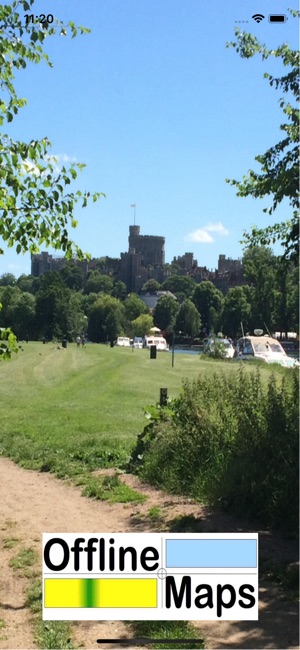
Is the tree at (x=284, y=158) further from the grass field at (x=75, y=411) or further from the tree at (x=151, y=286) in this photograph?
the tree at (x=151, y=286)

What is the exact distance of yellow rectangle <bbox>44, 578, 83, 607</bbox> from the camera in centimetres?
438

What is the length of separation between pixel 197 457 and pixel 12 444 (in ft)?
16.8

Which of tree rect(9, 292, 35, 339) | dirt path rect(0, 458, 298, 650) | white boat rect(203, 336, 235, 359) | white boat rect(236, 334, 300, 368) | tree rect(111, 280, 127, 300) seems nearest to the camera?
dirt path rect(0, 458, 298, 650)

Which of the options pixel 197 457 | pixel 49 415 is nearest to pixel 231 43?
pixel 197 457

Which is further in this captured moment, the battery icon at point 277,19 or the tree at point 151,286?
the tree at point 151,286

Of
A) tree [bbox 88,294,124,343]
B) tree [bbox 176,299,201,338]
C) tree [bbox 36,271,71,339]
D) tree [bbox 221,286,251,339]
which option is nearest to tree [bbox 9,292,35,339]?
tree [bbox 36,271,71,339]

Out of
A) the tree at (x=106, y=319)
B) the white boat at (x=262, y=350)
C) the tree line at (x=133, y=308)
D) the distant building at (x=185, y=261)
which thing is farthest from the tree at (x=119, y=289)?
the white boat at (x=262, y=350)

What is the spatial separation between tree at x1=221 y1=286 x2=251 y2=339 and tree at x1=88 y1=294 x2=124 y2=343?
5924cm

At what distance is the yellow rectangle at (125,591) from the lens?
14.1ft

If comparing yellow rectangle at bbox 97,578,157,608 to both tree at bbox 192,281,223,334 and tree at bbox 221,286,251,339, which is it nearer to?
tree at bbox 221,286,251,339

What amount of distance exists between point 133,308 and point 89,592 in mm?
127708

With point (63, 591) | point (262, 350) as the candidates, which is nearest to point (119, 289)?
point (262, 350)

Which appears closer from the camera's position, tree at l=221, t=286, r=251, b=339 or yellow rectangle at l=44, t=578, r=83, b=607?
yellow rectangle at l=44, t=578, r=83, b=607

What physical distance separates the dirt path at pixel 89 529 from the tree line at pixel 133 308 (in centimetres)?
341
